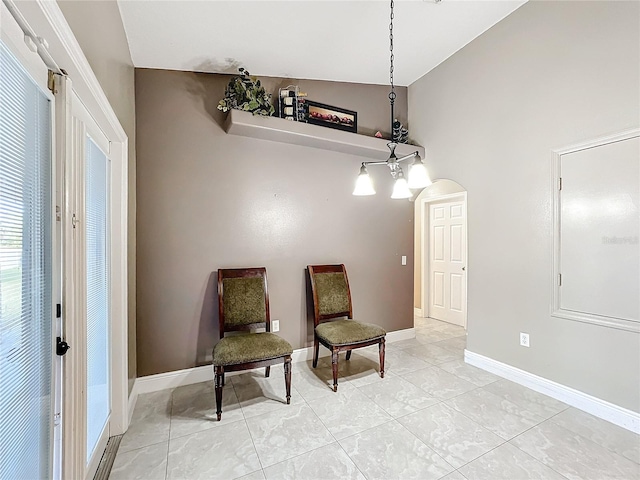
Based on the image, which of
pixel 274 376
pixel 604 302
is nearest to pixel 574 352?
pixel 604 302

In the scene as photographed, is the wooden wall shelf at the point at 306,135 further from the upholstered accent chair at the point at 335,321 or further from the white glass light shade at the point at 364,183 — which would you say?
the upholstered accent chair at the point at 335,321

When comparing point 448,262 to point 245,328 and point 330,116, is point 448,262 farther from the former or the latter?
point 245,328

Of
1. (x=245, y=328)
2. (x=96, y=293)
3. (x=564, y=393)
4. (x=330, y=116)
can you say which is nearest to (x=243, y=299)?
(x=245, y=328)

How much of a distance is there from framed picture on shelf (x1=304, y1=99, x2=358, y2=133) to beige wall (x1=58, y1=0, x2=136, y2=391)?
1.60 m

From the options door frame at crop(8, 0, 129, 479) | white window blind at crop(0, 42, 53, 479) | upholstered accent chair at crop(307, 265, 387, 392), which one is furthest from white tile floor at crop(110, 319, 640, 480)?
white window blind at crop(0, 42, 53, 479)

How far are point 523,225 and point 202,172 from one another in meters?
3.00

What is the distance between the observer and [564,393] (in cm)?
236

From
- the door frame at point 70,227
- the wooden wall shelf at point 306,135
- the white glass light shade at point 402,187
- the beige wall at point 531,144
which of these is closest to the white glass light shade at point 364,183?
the white glass light shade at point 402,187

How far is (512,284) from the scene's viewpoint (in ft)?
9.00

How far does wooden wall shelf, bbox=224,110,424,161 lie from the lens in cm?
264

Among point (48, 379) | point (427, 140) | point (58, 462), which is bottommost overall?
point (58, 462)

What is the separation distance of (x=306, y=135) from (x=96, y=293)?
2.17m

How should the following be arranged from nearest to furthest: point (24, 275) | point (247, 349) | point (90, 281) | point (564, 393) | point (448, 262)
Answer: point (24, 275) < point (90, 281) < point (247, 349) < point (564, 393) < point (448, 262)

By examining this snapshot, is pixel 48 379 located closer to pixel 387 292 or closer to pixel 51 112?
pixel 51 112
